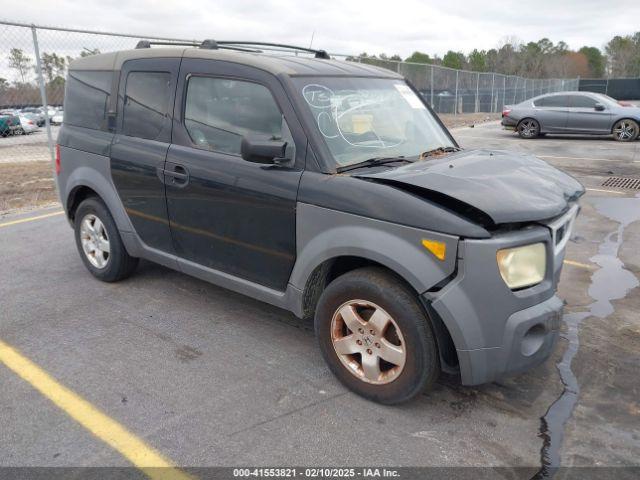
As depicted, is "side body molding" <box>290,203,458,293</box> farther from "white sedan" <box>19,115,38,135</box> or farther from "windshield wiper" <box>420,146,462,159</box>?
"white sedan" <box>19,115,38,135</box>

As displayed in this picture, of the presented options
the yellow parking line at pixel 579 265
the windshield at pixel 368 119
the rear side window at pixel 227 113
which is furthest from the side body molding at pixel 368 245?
the yellow parking line at pixel 579 265

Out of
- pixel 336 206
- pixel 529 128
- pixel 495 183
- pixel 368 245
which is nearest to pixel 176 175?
pixel 336 206

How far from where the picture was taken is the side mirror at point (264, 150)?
9.98ft

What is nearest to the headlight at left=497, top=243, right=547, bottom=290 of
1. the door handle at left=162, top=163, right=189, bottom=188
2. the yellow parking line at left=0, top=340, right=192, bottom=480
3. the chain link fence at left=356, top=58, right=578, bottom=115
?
the yellow parking line at left=0, top=340, right=192, bottom=480

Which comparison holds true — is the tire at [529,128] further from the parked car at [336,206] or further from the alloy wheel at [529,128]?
the parked car at [336,206]

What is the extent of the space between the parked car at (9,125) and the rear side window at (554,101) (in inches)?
674

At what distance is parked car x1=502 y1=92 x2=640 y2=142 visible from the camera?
609 inches

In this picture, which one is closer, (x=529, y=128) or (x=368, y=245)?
(x=368, y=245)

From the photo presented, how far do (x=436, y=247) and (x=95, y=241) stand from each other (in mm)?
3301

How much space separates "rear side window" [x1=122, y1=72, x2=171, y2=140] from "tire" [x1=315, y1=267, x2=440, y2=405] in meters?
1.90

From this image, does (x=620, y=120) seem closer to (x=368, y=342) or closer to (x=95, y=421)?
(x=368, y=342)

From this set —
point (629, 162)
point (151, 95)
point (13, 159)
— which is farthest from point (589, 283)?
point (13, 159)

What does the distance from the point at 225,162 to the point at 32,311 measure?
82.9 inches

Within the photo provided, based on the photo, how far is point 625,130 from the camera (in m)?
15.5
